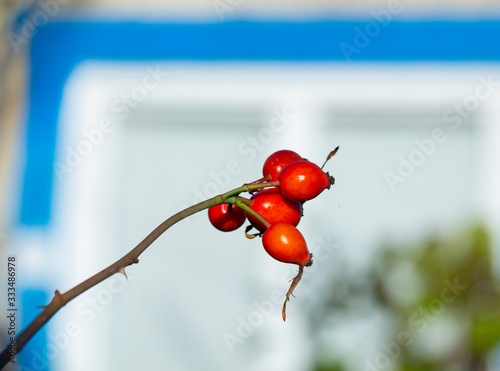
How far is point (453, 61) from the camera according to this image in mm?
3314

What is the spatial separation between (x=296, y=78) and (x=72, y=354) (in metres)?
1.73

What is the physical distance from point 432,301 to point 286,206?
65.6 inches

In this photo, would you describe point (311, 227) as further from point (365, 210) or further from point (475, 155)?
point (475, 155)

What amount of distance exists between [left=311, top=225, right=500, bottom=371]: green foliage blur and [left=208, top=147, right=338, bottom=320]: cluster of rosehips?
1532 mm
